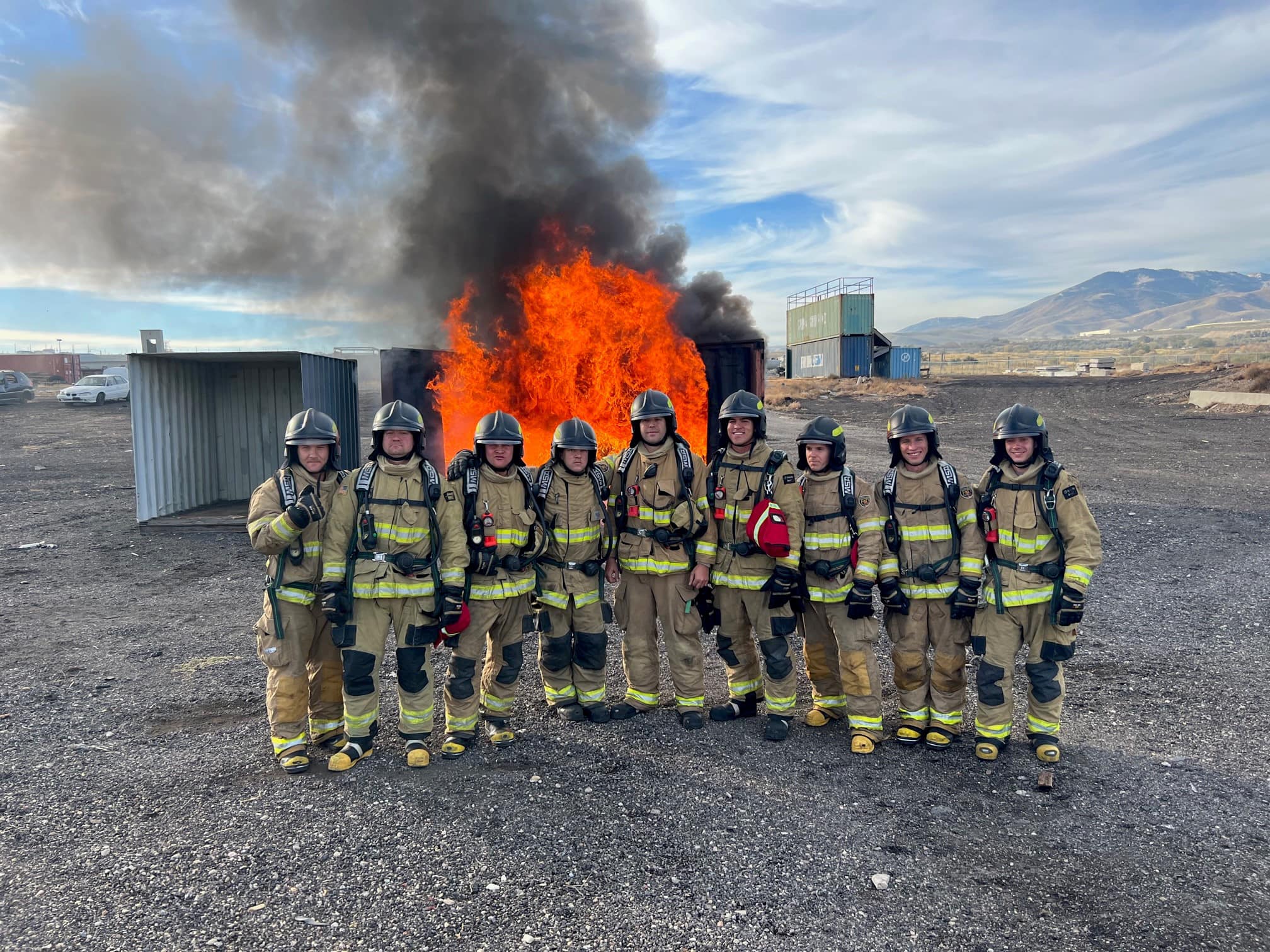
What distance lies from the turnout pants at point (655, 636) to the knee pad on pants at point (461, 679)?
46.6 inches

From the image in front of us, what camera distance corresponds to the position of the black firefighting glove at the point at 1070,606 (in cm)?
455

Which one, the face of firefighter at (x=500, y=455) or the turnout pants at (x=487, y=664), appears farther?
the face of firefighter at (x=500, y=455)

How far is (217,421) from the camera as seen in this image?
13484 millimetres

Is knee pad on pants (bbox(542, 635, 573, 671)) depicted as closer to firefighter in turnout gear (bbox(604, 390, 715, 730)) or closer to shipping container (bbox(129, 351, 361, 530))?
firefighter in turnout gear (bbox(604, 390, 715, 730))

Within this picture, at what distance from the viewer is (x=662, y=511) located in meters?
5.42

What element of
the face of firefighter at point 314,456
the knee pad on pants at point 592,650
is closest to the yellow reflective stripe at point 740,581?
the knee pad on pants at point 592,650

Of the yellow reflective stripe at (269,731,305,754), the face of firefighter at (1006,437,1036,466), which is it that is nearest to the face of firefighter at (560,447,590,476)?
the yellow reflective stripe at (269,731,305,754)

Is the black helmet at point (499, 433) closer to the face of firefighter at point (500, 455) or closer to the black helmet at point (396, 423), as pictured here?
the face of firefighter at point (500, 455)

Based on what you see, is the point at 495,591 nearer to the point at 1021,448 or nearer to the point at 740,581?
the point at 740,581

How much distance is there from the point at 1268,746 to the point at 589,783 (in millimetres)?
4435

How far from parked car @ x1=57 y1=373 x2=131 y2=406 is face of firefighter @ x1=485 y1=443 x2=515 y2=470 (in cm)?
3460

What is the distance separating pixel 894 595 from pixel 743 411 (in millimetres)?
1636

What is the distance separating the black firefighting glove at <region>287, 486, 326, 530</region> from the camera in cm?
444

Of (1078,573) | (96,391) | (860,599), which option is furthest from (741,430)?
(96,391)
